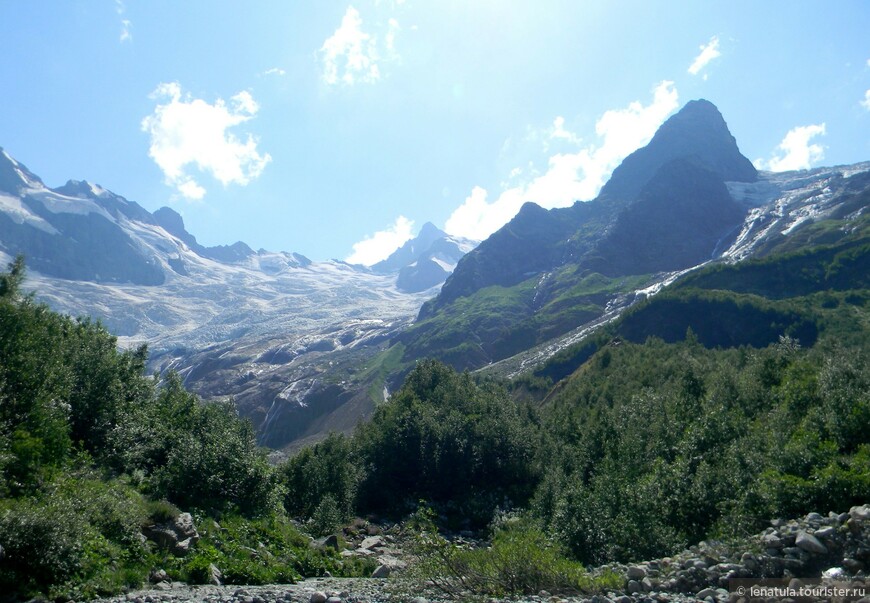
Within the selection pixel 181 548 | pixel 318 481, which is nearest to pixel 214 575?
pixel 181 548

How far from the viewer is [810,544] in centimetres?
1572

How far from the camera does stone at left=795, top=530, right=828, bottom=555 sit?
51.2 feet

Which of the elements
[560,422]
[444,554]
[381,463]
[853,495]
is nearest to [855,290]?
[560,422]

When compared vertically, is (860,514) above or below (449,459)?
above

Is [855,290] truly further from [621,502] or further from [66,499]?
[66,499]

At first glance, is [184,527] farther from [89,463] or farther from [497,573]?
[497,573]

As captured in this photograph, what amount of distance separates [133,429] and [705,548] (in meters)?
30.8

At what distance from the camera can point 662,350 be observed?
88312mm

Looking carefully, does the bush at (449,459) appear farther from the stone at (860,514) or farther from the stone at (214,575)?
the stone at (860,514)

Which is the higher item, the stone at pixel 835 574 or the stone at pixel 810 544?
the stone at pixel 810 544

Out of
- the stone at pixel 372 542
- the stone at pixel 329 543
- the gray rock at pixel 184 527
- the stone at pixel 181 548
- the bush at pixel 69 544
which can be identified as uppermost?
the bush at pixel 69 544

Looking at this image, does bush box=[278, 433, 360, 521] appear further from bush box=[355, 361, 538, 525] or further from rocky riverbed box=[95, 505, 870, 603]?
rocky riverbed box=[95, 505, 870, 603]

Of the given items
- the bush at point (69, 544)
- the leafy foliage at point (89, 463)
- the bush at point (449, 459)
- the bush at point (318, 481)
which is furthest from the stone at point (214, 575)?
the bush at point (449, 459)

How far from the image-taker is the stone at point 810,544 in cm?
1560
